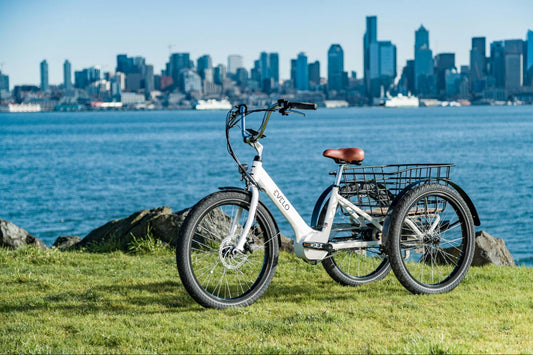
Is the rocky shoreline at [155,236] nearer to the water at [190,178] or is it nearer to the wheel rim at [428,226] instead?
the wheel rim at [428,226]

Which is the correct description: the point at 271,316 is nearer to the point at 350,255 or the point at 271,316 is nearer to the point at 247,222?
the point at 247,222

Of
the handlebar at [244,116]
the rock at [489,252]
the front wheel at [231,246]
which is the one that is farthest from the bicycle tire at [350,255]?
the rock at [489,252]

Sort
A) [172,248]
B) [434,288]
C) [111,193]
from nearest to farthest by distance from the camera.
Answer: [434,288] → [172,248] → [111,193]

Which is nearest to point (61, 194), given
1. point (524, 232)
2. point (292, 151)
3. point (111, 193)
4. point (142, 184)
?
point (111, 193)

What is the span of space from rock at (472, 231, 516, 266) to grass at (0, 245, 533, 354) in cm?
89

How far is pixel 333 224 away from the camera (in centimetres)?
634

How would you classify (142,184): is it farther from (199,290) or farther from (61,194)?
(199,290)

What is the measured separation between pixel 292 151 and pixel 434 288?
2151 inches

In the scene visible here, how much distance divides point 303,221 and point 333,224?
0.34 meters

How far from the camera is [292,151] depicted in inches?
2393

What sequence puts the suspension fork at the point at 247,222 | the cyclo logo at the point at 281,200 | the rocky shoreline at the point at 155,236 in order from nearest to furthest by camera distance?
1. the suspension fork at the point at 247,222
2. the cyclo logo at the point at 281,200
3. the rocky shoreline at the point at 155,236

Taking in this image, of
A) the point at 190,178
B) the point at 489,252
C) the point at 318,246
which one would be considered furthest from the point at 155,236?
the point at 190,178

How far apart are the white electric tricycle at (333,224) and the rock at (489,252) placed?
82.1 inches

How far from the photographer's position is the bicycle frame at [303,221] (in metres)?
5.87
